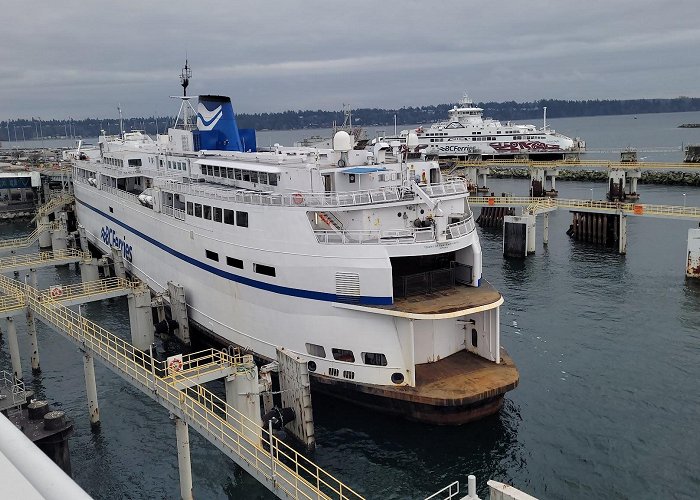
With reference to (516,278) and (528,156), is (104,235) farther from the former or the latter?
→ (528,156)

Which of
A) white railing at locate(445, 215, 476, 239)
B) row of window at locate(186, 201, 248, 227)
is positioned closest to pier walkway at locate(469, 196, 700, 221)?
white railing at locate(445, 215, 476, 239)

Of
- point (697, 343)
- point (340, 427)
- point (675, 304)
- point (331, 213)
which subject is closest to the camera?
point (340, 427)

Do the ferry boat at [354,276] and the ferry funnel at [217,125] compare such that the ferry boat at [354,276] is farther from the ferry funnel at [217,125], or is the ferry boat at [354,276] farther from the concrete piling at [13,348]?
the concrete piling at [13,348]

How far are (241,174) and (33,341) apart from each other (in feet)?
41.5

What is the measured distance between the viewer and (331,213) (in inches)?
1004

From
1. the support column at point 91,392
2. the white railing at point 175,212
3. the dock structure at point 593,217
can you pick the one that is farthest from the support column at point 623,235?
the support column at point 91,392

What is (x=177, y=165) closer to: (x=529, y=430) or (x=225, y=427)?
(x=225, y=427)

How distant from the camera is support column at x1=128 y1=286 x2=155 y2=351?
3119 centimetres

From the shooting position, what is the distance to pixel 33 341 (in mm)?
29188

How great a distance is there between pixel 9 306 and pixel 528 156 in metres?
104

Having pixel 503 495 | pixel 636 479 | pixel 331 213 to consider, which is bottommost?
pixel 636 479

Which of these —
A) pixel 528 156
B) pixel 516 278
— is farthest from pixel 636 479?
pixel 528 156

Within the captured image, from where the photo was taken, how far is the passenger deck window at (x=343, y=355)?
2372 centimetres

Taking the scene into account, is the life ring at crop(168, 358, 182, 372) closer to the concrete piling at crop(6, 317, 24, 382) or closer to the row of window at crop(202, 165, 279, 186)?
the row of window at crop(202, 165, 279, 186)
